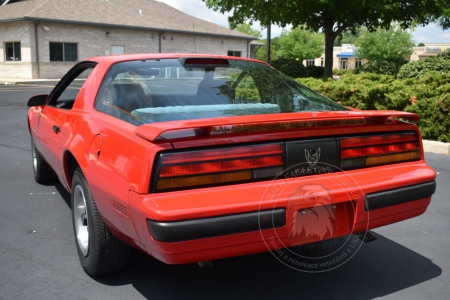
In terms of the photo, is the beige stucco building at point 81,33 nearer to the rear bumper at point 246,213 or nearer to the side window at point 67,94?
the side window at point 67,94

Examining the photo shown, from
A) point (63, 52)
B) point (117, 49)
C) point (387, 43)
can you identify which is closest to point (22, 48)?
point (63, 52)

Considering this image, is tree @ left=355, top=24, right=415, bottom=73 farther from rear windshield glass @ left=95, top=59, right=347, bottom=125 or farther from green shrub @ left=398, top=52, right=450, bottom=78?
rear windshield glass @ left=95, top=59, right=347, bottom=125

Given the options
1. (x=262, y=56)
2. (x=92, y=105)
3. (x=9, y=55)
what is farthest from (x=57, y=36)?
(x=262, y=56)

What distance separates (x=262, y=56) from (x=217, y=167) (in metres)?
65.1

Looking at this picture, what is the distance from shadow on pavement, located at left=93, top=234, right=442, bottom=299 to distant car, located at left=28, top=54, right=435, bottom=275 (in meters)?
0.29

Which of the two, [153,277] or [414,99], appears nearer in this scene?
[153,277]

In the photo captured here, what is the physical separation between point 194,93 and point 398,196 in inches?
60.3

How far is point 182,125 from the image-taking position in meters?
2.60

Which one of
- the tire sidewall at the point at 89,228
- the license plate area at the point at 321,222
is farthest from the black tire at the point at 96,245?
the license plate area at the point at 321,222

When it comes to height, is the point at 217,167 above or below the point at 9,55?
below

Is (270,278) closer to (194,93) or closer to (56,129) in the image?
(194,93)

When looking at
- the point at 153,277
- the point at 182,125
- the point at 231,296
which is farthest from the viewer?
the point at 153,277

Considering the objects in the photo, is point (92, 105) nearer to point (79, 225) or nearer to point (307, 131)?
point (79, 225)

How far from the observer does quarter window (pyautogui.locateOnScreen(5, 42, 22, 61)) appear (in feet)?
110
